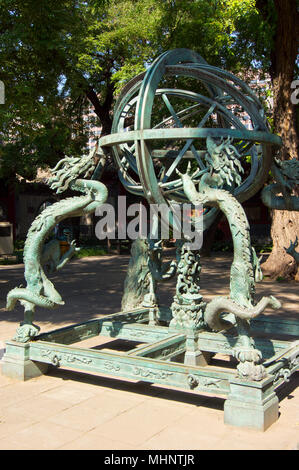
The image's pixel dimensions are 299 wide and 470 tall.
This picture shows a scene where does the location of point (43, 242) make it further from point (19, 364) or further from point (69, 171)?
point (19, 364)

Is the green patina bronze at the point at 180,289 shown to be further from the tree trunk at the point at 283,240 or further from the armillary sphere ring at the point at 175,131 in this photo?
the tree trunk at the point at 283,240

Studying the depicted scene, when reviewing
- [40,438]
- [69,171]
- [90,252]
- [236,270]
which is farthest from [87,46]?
[40,438]

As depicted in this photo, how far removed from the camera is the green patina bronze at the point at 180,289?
4223mm

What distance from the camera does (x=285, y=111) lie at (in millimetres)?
13109

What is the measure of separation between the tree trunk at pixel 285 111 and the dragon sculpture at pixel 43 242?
8.53m

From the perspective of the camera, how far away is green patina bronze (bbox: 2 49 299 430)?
4.22 meters

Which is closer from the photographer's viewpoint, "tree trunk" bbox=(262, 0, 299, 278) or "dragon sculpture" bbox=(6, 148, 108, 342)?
"dragon sculpture" bbox=(6, 148, 108, 342)

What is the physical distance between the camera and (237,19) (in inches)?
493

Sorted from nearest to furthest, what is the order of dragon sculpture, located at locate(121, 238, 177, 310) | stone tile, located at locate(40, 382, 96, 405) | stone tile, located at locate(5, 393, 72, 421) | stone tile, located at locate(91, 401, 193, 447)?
stone tile, located at locate(91, 401, 193, 447)
stone tile, located at locate(5, 393, 72, 421)
stone tile, located at locate(40, 382, 96, 405)
dragon sculpture, located at locate(121, 238, 177, 310)

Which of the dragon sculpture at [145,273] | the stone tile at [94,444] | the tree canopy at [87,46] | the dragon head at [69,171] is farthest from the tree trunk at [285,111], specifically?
the stone tile at [94,444]

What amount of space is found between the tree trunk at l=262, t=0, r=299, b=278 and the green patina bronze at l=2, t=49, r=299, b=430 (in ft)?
21.2

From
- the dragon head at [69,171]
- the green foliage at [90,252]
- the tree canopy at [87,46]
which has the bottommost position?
the green foliage at [90,252]

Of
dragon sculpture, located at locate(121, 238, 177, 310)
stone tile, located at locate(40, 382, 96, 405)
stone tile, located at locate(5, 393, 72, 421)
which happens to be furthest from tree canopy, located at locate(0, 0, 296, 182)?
stone tile, located at locate(5, 393, 72, 421)

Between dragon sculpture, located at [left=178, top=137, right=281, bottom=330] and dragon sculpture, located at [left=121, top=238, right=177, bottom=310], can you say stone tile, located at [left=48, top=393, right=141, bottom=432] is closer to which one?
dragon sculpture, located at [left=178, top=137, right=281, bottom=330]
